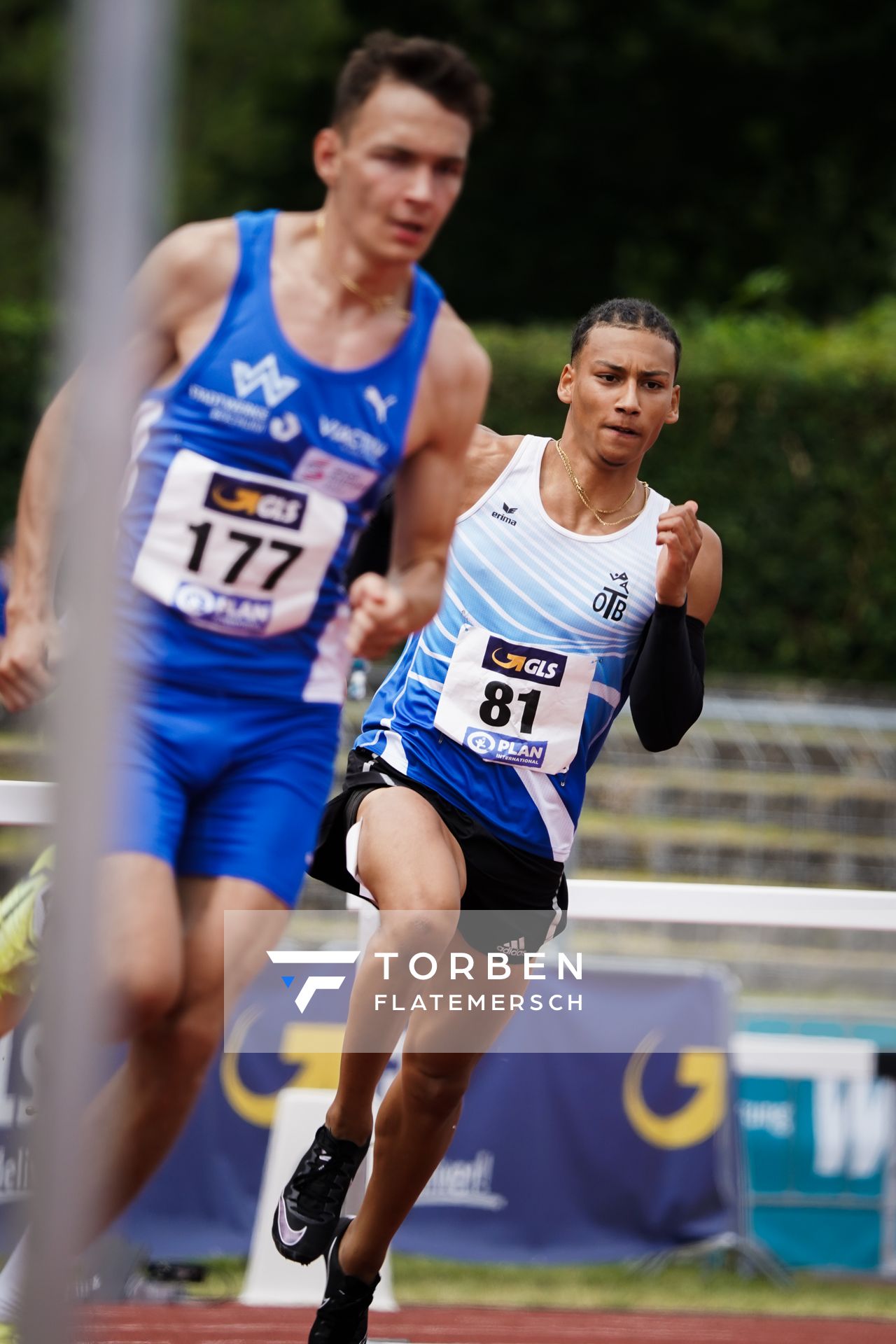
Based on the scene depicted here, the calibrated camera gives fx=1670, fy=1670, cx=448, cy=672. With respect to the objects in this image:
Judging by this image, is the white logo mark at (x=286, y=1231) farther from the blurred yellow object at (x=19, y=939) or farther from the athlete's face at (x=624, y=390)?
the athlete's face at (x=624, y=390)

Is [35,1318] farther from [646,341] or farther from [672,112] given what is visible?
[672,112]

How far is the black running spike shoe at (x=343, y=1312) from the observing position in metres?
4.03

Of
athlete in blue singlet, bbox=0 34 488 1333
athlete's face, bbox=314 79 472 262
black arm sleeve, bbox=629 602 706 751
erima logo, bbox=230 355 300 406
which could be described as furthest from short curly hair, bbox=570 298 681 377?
erima logo, bbox=230 355 300 406

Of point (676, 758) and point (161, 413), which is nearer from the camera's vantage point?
point (161, 413)

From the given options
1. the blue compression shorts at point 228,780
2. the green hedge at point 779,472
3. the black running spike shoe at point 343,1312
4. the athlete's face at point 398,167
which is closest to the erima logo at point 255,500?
the blue compression shorts at point 228,780

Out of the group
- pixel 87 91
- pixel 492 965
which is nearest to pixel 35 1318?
pixel 87 91

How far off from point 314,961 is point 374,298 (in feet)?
7.25

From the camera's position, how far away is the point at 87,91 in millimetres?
1623

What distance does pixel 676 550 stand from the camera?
3754 mm

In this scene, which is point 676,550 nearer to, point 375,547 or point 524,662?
point 524,662

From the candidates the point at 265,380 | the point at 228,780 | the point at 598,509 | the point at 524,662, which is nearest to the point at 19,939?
the point at 228,780

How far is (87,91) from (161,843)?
1728mm

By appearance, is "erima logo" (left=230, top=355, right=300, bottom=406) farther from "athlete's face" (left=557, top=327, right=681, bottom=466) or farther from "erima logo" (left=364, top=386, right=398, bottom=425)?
"athlete's face" (left=557, top=327, right=681, bottom=466)

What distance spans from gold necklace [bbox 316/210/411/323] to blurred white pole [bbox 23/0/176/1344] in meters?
1.54
